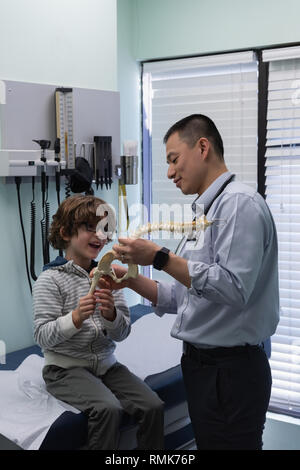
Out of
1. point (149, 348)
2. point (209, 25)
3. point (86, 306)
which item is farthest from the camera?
point (209, 25)

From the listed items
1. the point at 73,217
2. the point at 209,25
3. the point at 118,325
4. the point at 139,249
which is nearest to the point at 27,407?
the point at 118,325

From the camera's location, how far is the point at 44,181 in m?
2.43

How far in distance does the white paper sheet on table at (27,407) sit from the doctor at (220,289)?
0.47m

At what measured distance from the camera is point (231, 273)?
1401 millimetres

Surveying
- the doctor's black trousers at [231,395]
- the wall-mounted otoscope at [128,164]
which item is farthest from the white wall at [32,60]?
the doctor's black trousers at [231,395]

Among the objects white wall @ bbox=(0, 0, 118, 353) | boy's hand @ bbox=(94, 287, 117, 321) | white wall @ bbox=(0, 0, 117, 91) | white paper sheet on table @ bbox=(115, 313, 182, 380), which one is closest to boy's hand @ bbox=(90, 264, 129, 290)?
boy's hand @ bbox=(94, 287, 117, 321)

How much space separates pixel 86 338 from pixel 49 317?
15cm

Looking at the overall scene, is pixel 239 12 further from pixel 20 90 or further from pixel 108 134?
pixel 20 90

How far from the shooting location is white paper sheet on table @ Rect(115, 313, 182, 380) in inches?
88.2

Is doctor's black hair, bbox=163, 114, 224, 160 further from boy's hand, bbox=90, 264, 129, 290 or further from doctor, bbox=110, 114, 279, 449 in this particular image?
boy's hand, bbox=90, 264, 129, 290

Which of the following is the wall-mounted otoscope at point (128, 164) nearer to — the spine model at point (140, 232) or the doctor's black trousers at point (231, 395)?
the spine model at point (140, 232)

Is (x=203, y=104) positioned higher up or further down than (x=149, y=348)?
higher up

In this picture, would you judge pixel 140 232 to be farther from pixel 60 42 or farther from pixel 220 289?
pixel 60 42

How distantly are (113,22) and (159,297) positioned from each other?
1.67 m
